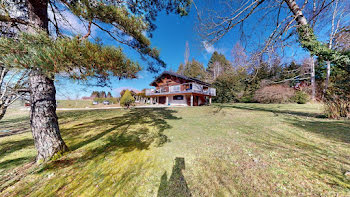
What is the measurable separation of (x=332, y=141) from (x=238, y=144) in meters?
2.58

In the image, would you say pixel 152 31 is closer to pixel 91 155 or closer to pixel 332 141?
pixel 91 155

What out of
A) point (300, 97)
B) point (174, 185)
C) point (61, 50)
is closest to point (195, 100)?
point (174, 185)

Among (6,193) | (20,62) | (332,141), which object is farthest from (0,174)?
(332,141)

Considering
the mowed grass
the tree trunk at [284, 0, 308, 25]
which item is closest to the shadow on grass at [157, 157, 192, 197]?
the mowed grass

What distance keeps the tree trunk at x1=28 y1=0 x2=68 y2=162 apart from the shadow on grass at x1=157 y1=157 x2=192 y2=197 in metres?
2.65

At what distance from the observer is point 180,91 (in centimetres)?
1559

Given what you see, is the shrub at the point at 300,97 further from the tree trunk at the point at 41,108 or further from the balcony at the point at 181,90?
the tree trunk at the point at 41,108

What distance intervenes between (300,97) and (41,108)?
25.2 metres

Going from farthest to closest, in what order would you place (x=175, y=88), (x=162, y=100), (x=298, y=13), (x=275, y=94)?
(x=162, y=100)
(x=275, y=94)
(x=175, y=88)
(x=298, y=13)

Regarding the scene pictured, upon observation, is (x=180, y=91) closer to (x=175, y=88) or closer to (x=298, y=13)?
(x=175, y=88)

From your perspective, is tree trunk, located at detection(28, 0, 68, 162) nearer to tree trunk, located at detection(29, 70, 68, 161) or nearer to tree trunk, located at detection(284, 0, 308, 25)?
tree trunk, located at detection(29, 70, 68, 161)

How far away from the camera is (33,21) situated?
7.55 ft

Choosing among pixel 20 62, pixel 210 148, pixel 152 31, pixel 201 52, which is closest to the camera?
pixel 20 62

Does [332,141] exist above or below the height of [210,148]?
above
